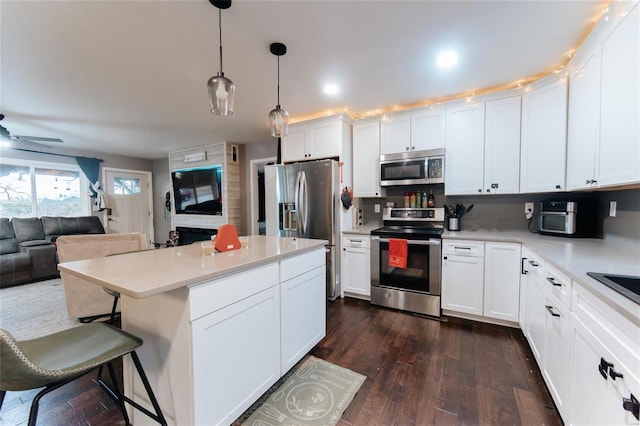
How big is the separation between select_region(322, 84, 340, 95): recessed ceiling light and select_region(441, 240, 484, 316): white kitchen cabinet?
203cm

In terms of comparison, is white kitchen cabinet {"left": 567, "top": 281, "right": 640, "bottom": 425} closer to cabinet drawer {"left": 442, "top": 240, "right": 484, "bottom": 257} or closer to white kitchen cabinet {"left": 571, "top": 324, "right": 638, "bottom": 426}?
white kitchen cabinet {"left": 571, "top": 324, "right": 638, "bottom": 426}

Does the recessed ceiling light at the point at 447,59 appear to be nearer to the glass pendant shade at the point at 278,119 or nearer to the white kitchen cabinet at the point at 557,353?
the glass pendant shade at the point at 278,119

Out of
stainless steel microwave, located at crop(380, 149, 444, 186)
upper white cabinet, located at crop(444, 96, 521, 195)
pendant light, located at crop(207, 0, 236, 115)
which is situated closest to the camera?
pendant light, located at crop(207, 0, 236, 115)

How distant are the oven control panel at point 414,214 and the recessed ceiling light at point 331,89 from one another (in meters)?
1.64

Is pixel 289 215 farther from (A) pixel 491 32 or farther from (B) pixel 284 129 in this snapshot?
(A) pixel 491 32

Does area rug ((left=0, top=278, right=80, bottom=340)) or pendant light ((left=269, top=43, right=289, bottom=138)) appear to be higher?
pendant light ((left=269, top=43, right=289, bottom=138))

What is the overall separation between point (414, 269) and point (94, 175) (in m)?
6.96

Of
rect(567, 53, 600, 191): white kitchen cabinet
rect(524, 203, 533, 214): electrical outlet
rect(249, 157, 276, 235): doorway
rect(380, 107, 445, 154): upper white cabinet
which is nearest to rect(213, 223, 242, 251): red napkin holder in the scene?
rect(380, 107, 445, 154): upper white cabinet

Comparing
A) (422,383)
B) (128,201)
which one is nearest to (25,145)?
(128,201)

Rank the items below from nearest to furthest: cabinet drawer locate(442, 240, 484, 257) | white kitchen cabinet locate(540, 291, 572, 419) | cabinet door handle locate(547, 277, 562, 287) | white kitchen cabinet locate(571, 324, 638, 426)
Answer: white kitchen cabinet locate(571, 324, 638, 426)
white kitchen cabinet locate(540, 291, 572, 419)
cabinet door handle locate(547, 277, 562, 287)
cabinet drawer locate(442, 240, 484, 257)

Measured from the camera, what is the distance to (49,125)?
3.91 meters

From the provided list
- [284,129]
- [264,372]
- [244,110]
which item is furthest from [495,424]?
[244,110]

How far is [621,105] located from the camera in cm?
148

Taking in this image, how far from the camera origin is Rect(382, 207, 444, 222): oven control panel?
10.3 feet
